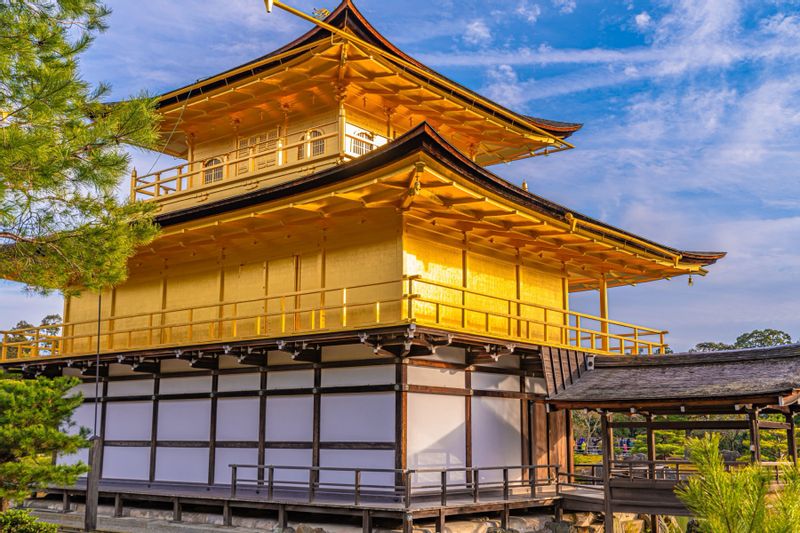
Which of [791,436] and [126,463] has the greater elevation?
[791,436]

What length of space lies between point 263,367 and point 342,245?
3.79 metres

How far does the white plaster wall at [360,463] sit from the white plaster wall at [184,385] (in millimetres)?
4948

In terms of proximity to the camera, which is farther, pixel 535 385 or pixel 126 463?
pixel 126 463

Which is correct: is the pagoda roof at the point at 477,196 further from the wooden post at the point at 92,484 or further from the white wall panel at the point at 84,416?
the white wall panel at the point at 84,416

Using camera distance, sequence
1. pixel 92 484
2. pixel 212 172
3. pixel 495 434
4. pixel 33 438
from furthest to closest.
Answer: pixel 212 172, pixel 495 434, pixel 33 438, pixel 92 484

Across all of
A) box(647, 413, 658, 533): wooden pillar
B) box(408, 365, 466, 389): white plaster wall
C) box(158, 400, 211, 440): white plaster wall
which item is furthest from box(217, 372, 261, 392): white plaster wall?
box(647, 413, 658, 533): wooden pillar

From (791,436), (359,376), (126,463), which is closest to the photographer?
(791,436)

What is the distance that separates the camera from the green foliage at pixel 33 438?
55.2 ft

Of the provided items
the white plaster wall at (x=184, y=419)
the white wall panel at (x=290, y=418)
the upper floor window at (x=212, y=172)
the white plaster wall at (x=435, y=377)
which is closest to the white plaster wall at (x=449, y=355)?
the white plaster wall at (x=435, y=377)

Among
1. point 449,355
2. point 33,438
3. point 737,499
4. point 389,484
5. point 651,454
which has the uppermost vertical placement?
point 449,355

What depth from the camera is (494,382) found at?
69.1ft

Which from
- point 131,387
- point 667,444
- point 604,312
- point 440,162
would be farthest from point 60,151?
point 667,444

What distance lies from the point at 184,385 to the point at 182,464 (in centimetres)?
220

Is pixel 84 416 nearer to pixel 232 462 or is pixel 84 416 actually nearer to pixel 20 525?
pixel 232 462
